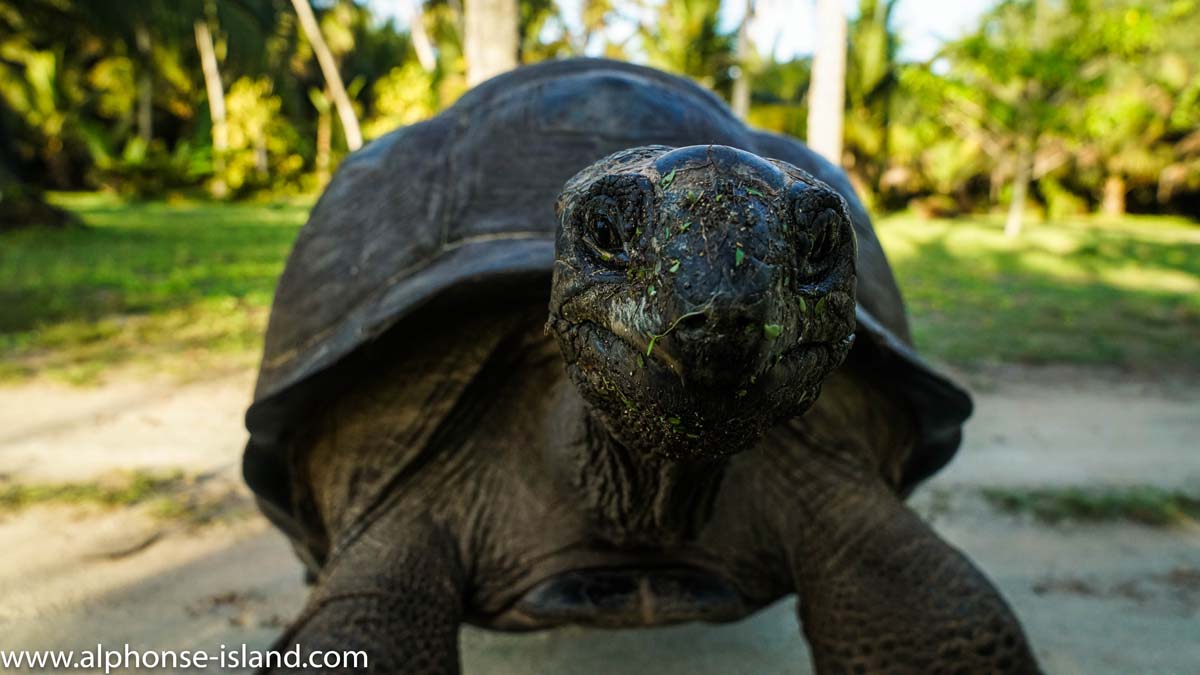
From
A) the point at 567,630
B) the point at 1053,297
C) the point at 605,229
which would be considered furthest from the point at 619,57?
the point at 605,229

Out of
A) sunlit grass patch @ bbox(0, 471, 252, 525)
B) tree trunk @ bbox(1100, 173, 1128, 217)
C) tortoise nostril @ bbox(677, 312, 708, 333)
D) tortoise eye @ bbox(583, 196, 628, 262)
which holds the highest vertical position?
tortoise eye @ bbox(583, 196, 628, 262)

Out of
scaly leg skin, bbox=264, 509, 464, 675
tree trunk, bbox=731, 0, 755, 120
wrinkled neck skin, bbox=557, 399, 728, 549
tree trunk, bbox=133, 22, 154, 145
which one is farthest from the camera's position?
tree trunk, bbox=133, 22, 154, 145

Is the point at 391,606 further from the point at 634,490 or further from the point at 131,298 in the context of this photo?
the point at 131,298

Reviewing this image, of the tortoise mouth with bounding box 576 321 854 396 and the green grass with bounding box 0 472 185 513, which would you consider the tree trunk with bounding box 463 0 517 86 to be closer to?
the green grass with bounding box 0 472 185 513

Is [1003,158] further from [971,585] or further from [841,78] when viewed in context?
[971,585]

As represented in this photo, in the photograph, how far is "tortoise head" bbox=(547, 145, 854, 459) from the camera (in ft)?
2.63

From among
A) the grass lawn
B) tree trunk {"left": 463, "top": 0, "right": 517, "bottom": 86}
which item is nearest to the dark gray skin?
the grass lawn

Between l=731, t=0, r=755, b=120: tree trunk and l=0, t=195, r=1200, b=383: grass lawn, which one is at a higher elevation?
l=731, t=0, r=755, b=120: tree trunk

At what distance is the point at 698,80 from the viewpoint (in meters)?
17.5

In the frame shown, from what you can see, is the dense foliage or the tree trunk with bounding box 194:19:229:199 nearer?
the dense foliage

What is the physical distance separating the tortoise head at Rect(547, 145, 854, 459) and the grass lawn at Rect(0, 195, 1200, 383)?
378 centimetres

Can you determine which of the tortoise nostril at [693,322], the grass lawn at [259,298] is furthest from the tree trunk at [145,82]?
the tortoise nostril at [693,322]

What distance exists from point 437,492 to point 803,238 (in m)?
0.98

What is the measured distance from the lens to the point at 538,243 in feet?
5.03
